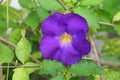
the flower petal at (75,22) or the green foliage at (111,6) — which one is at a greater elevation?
the green foliage at (111,6)

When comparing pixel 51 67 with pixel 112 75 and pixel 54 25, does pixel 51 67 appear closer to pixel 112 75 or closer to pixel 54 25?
pixel 54 25

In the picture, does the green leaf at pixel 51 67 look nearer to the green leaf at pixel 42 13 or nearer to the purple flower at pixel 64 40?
the purple flower at pixel 64 40

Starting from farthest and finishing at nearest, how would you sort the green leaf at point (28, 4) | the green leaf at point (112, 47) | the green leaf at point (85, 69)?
the green leaf at point (112, 47) → the green leaf at point (28, 4) → the green leaf at point (85, 69)

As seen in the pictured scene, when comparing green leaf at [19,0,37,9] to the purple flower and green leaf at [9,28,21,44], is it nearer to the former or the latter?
green leaf at [9,28,21,44]

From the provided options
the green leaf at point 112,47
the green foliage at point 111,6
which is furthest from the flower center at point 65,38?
the green leaf at point 112,47

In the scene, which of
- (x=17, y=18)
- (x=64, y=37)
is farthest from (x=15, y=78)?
(x=17, y=18)

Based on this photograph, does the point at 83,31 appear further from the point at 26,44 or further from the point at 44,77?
the point at 44,77

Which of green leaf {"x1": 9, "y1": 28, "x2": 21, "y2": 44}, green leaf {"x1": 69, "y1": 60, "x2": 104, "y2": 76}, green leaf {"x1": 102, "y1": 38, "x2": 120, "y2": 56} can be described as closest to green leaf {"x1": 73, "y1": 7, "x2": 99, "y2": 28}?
green leaf {"x1": 69, "y1": 60, "x2": 104, "y2": 76}

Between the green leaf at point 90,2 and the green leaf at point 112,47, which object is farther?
the green leaf at point 112,47
